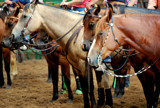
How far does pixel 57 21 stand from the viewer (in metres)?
4.52

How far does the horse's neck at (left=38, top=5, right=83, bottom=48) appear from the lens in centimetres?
452

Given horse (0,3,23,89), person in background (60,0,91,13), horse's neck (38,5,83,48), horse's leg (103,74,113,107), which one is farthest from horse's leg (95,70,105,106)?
horse (0,3,23,89)

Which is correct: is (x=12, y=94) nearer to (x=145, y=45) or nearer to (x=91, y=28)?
(x=91, y=28)

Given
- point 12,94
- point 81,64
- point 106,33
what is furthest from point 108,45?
point 12,94

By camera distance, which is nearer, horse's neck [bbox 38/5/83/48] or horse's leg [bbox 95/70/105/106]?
horse's neck [bbox 38/5/83/48]

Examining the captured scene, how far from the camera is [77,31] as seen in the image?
4.45m

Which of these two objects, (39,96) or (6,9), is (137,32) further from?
(6,9)

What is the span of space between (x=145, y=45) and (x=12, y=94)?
436 centimetres

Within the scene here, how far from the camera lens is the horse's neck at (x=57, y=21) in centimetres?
452

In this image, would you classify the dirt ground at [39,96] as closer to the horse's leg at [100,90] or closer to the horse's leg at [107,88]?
the horse's leg at [107,88]

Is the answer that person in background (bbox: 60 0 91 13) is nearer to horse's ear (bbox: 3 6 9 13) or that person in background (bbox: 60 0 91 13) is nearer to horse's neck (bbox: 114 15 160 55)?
horse's ear (bbox: 3 6 9 13)

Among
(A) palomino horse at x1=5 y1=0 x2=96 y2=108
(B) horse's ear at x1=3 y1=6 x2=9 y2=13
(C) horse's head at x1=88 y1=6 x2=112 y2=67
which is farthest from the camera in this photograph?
(B) horse's ear at x1=3 y1=6 x2=9 y2=13

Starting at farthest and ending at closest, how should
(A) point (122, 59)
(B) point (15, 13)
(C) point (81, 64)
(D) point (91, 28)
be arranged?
(B) point (15, 13), (A) point (122, 59), (C) point (81, 64), (D) point (91, 28)

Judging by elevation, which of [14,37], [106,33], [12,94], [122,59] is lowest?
[12,94]
